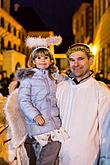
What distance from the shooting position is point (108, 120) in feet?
13.3

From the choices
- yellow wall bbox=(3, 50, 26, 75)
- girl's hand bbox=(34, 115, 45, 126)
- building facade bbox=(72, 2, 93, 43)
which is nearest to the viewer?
girl's hand bbox=(34, 115, 45, 126)

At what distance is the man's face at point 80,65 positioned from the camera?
4.11 m

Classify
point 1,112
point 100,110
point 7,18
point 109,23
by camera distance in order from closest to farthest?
point 100,110
point 1,112
point 109,23
point 7,18

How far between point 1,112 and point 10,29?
139ft

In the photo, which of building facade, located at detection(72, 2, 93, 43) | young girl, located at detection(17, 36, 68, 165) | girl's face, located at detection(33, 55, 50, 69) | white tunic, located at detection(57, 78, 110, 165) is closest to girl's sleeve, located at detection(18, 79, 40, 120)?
young girl, located at detection(17, 36, 68, 165)

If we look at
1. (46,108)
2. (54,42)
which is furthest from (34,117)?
(54,42)

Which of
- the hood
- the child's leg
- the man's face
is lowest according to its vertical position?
the child's leg

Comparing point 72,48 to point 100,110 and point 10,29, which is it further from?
point 10,29

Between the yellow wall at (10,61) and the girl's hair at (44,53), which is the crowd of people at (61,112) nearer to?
the girl's hair at (44,53)

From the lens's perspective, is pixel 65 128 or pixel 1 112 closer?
pixel 65 128

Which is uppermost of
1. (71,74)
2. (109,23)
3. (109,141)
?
(109,23)

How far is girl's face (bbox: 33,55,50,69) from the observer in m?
4.51

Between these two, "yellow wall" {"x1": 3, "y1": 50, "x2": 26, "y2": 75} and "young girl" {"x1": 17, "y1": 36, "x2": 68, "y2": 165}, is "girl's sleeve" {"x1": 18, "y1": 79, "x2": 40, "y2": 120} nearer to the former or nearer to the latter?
"young girl" {"x1": 17, "y1": 36, "x2": 68, "y2": 165}

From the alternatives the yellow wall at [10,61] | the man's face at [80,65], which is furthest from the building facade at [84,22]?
the man's face at [80,65]
